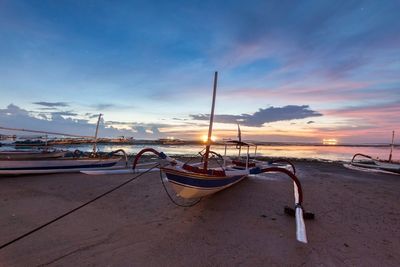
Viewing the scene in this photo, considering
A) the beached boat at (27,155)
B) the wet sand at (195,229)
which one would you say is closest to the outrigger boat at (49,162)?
the beached boat at (27,155)

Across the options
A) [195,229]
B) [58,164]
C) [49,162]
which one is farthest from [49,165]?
[195,229]

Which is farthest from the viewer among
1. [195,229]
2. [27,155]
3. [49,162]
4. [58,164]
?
[58,164]

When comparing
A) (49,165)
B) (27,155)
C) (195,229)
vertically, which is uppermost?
(27,155)

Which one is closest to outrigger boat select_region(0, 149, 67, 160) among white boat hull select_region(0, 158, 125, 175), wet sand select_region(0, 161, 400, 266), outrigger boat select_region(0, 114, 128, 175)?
outrigger boat select_region(0, 114, 128, 175)

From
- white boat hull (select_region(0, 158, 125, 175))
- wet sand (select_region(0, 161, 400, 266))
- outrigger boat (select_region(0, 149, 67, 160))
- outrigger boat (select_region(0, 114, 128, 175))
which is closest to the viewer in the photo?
wet sand (select_region(0, 161, 400, 266))

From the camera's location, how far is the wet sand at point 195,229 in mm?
5027

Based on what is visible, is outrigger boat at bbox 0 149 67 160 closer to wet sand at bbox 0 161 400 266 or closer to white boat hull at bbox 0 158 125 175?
white boat hull at bbox 0 158 125 175

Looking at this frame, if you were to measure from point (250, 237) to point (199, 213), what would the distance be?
6.73 feet

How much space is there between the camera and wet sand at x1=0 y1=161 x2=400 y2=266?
198 inches

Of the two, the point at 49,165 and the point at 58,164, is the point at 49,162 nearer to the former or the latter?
the point at 49,165

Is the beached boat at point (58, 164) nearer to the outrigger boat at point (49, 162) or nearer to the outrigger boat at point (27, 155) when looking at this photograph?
the outrigger boat at point (49, 162)

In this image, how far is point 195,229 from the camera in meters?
6.52

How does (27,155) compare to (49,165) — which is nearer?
(49,165)

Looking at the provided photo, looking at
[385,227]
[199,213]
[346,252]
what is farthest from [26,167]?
[385,227]
